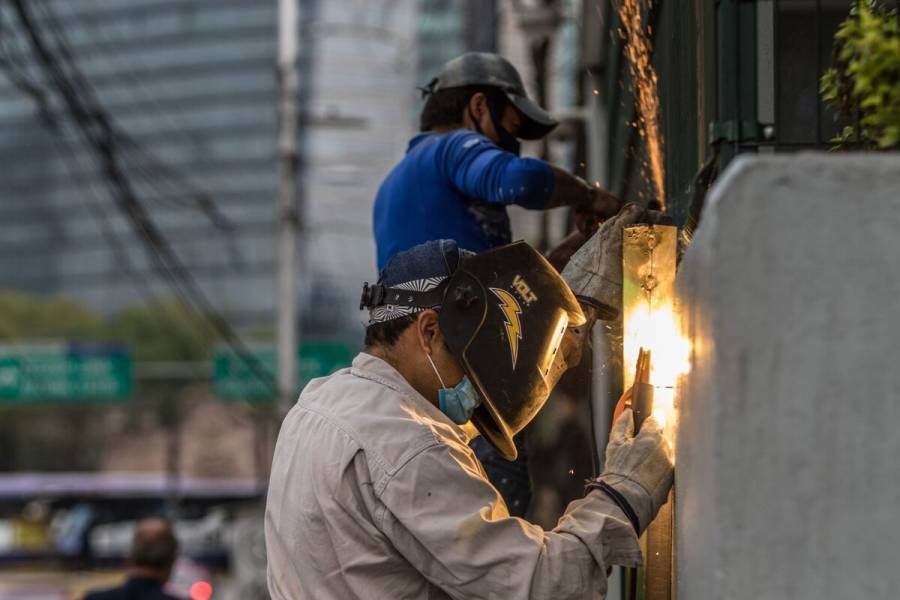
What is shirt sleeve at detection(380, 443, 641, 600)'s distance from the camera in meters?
2.55

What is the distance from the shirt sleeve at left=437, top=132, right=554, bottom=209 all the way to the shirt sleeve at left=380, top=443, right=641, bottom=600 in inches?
39.5

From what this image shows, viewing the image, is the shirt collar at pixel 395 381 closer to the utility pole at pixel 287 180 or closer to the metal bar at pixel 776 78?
the metal bar at pixel 776 78

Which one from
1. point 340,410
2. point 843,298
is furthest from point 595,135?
point 843,298

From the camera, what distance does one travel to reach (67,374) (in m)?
25.8

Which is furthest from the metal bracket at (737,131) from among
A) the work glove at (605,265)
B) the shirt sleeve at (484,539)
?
the shirt sleeve at (484,539)

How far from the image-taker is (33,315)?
71.4 meters

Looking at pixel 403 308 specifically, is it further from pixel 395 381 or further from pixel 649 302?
pixel 649 302

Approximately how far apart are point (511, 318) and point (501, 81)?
129 cm

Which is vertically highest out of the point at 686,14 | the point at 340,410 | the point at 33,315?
the point at 686,14

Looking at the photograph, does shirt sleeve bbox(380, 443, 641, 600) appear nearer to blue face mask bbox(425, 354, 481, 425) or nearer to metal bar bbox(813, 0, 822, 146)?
blue face mask bbox(425, 354, 481, 425)

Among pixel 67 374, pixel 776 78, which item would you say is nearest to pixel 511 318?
pixel 776 78

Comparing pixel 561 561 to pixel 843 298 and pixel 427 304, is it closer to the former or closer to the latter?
pixel 427 304

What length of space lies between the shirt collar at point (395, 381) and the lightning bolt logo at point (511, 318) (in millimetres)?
193

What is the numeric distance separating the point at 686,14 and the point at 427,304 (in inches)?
56.2
